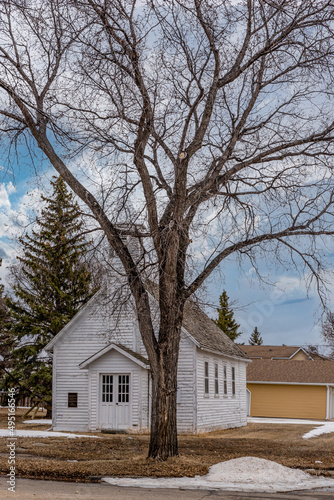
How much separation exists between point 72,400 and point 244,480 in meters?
15.1

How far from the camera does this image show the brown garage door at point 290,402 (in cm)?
4166

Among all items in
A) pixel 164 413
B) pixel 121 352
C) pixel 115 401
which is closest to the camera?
pixel 164 413

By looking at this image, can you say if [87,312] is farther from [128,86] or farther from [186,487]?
[186,487]

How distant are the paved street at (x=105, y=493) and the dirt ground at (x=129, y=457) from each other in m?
0.86

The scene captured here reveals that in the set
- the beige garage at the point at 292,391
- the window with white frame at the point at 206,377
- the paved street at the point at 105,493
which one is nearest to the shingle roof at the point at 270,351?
the beige garage at the point at 292,391

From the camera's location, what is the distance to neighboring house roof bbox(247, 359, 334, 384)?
1636 inches

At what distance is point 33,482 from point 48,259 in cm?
1913

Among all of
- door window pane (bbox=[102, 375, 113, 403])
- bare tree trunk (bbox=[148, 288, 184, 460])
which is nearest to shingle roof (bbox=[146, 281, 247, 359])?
door window pane (bbox=[102, 375, 113, 403])

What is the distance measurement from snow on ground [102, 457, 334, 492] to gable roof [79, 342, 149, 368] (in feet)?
38.2

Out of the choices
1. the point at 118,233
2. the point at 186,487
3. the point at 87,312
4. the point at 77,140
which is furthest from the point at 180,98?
the point at 87,312

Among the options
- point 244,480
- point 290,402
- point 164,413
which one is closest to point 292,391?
point 290,402

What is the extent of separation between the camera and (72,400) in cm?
2539

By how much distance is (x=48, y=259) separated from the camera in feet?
95.8

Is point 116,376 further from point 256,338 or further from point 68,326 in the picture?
point 256,338
